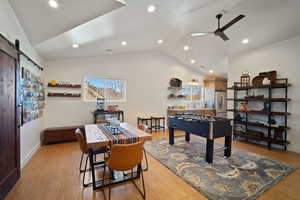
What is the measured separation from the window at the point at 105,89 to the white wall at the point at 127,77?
0.19 m

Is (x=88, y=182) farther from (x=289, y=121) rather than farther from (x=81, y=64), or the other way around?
(x=289, y=121)

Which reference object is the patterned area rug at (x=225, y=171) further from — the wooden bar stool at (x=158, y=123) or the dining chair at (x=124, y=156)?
the wooden bar stool at (x=158, y=123)

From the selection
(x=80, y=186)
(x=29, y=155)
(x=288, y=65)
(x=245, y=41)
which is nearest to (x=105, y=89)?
(x=29, y=155)

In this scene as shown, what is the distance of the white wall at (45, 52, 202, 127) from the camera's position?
4.75m

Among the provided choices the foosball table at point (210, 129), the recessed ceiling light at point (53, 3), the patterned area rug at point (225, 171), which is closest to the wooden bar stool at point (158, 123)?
the patterned area rug at point (225, 171)

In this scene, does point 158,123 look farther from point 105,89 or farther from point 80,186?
point 80,186

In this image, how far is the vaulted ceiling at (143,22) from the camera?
2.54 m

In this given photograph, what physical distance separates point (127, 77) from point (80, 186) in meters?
4.19

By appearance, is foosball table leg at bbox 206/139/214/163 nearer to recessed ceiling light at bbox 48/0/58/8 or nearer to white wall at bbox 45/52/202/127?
white wall at bbox 45/52/202/127

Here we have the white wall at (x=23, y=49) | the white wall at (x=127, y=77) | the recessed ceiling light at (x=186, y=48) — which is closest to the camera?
the white wall at (x=23, y=49)

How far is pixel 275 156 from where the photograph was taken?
11.8 ft

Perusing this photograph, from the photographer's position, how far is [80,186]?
90.9 inches

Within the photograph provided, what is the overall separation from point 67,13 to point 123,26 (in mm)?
1156

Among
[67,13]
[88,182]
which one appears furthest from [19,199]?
[67,13]
